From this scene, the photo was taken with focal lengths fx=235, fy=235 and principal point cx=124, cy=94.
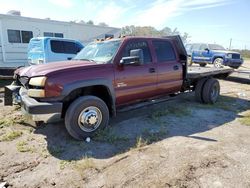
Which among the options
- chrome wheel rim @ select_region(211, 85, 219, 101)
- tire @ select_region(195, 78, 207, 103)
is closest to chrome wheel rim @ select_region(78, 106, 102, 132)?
tire @ select_region(195, 78, 207, 103)

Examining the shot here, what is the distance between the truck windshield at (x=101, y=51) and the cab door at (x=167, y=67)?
3.49ft

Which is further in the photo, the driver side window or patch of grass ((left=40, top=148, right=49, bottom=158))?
the driver side window

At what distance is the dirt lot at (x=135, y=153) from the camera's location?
3061 millimetres

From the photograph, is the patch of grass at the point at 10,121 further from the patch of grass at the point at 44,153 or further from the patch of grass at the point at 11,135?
the patch of grass at the point at 44,153

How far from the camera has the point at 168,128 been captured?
4898 mm

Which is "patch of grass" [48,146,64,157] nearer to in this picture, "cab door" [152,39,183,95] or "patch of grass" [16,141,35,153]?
"patch of grass" [16,141,35,153]

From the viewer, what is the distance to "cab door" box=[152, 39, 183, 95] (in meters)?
5.40

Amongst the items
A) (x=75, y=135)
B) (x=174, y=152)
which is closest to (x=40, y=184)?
(x=75, y=135)

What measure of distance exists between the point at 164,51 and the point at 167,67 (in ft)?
1.34

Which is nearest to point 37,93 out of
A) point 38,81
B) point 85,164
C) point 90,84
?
point 38,81

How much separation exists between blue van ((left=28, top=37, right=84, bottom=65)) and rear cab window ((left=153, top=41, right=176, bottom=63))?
6325 mm

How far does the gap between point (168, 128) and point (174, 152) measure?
113 centimetres

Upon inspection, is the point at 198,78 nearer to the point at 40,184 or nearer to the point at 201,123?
the point at 201,123

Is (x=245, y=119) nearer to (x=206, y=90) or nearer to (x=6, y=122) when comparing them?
(x=206, y=90)
